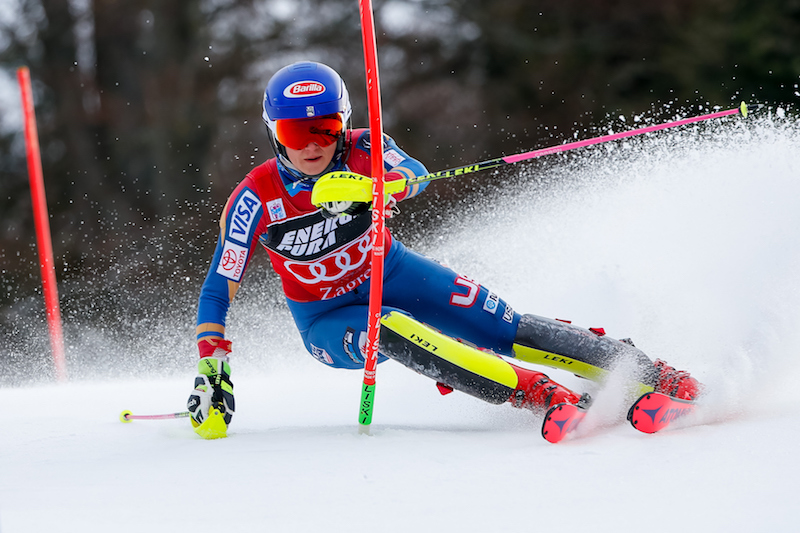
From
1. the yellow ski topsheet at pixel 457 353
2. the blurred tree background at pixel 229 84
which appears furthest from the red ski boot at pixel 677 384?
the blurred tree background at pixel 229 84

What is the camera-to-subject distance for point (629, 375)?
2.98m

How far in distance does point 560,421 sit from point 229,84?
14552 mm

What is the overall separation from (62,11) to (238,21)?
3283 millimetres

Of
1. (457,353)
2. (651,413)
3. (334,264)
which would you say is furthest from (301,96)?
(651,413)

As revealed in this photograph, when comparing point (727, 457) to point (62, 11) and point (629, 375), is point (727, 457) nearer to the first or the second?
point (629, 375)

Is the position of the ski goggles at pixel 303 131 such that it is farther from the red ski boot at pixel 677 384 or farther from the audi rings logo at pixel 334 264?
the red ski boot at pixel 677 384

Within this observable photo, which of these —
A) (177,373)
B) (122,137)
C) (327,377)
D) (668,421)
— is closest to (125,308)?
(177,373)

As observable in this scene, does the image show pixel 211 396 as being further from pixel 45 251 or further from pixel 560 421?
pixel 45 251

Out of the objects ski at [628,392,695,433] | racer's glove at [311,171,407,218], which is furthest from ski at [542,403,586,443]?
racer's glove at [311,171,407,218]

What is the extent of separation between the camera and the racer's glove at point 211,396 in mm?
2883

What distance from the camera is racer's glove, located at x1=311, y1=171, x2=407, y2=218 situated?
2.64 metres

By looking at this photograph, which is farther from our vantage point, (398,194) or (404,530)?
(398,194)

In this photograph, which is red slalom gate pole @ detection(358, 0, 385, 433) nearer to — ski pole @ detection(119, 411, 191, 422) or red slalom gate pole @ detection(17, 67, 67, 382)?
ski pole @ detection(119, 411, 191, 422)

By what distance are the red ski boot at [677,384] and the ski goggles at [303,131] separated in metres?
1.50
